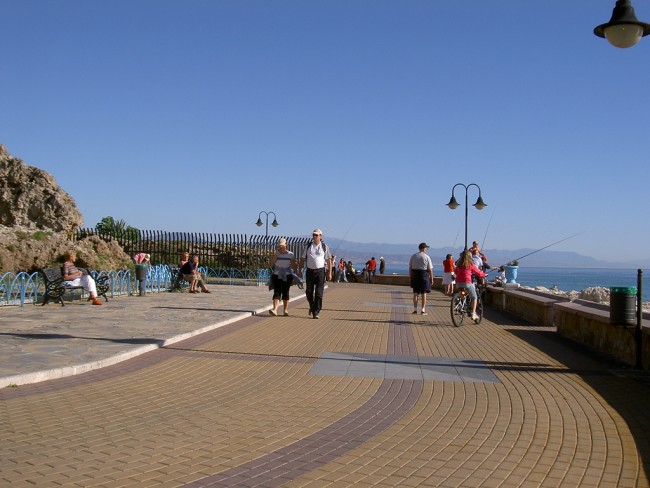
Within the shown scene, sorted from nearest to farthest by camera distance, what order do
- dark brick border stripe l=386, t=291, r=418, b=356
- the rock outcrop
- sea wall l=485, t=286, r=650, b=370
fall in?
1. sea wall l=485, t=286, r=650, b=370
2. dark brick border stripe l=386, t=291, r=418, b=356
3. the rock outcrop

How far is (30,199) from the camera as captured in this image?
26094 mm

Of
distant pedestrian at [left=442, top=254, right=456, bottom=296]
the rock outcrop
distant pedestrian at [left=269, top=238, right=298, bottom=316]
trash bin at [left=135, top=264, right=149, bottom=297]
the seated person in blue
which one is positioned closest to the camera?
distant pedestrian at [left=269, top=238, right=298, bottom=316]

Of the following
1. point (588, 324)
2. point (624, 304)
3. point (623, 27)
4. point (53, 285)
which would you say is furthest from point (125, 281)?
point (623, 27)

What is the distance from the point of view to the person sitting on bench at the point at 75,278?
54.0 feet

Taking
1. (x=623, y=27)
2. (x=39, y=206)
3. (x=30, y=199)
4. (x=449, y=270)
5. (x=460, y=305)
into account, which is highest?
(x=623, y=27)

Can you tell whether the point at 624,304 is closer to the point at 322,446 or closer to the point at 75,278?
the point at 322,446

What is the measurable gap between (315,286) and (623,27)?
9704 mm

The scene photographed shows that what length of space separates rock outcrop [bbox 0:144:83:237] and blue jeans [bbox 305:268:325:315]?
1307 centimetres

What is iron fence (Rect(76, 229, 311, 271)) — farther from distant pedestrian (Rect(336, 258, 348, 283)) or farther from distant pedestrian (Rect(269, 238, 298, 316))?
distant pedestrian (Rect(269, 238, 298, 316))

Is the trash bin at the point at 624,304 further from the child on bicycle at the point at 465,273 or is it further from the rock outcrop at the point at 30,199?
the rock outcrop at the point at 30,199

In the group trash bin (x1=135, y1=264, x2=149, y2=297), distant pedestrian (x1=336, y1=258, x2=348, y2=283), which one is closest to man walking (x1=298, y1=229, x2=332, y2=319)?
trash bin (x1=135, y1=264, x2=149, y2=297)

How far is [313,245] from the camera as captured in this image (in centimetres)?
1634

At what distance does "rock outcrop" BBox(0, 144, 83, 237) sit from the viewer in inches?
1021

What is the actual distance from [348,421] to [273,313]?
10.3m
